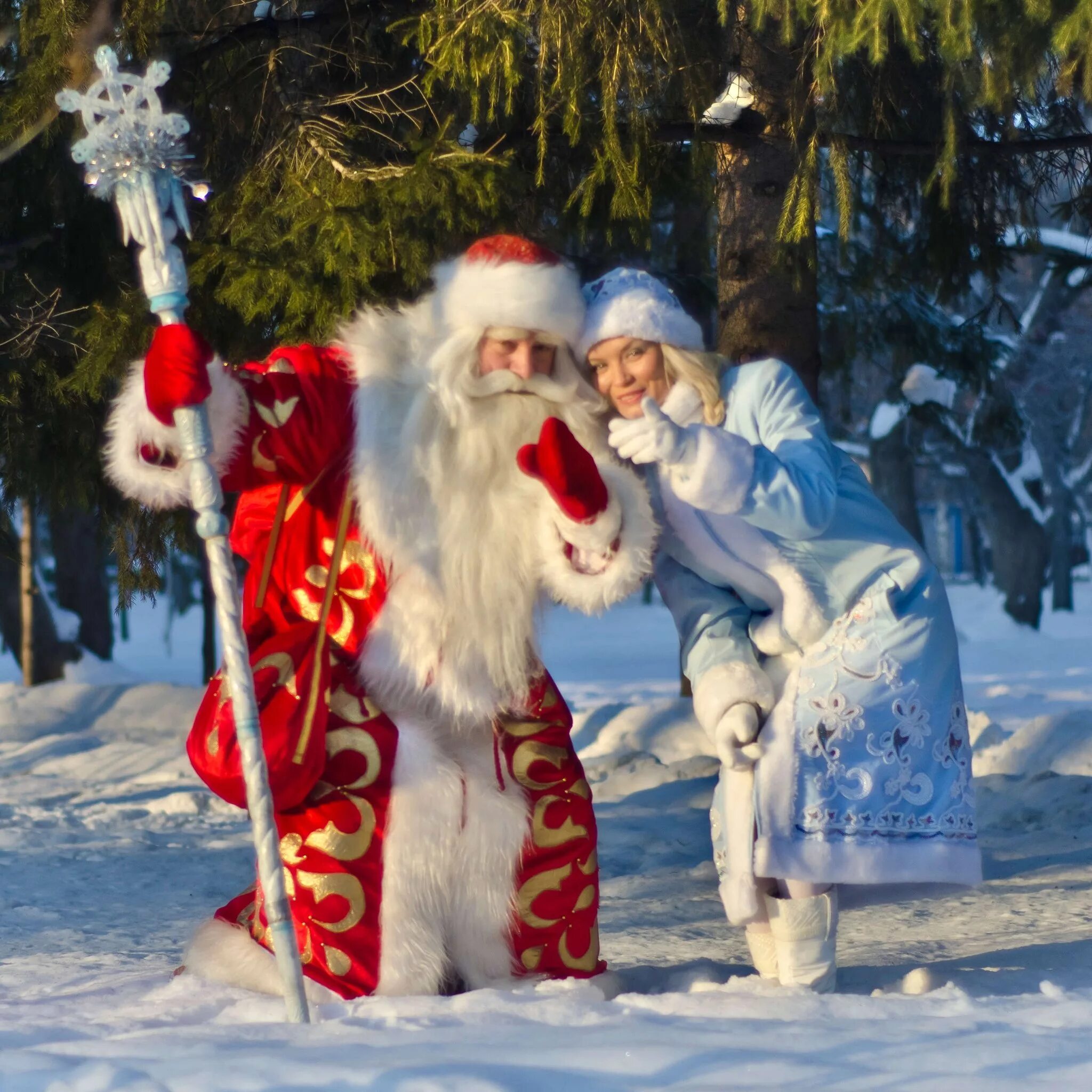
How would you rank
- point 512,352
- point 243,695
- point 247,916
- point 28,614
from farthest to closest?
1. point 28,614
2. point 247,916
3. point 512,352
4. point 243,695

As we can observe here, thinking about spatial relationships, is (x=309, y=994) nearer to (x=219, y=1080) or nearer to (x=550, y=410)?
(x=219, y=1080)

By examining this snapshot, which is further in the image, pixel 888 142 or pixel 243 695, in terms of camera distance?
pixel 888 142

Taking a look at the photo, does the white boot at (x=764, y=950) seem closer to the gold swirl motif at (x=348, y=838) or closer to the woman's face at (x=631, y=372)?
the gold swirl motif at (x=348, y=838)

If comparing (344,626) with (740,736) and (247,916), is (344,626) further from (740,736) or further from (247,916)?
(740,736)

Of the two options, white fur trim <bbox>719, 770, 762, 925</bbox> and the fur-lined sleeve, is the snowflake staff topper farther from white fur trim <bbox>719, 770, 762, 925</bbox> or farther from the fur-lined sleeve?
white fur trim <bbox>719, 770, 762, 925</bbox>

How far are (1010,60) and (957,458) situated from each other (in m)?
20.9

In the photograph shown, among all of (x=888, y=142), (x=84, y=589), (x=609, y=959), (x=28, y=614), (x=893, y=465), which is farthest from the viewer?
(x=893, y=465)

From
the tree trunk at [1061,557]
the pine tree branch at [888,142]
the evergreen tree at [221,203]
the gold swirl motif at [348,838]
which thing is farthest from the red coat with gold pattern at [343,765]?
the tree trunk at [1061,557]

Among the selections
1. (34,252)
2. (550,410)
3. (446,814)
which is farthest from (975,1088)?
(34,252)

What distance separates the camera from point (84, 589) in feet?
40.7

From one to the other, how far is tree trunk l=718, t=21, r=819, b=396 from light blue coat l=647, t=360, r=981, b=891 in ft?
6.63

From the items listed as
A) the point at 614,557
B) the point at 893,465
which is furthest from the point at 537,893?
the point at 893,465

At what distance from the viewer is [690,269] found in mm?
8008

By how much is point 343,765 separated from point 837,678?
120 centimetres
